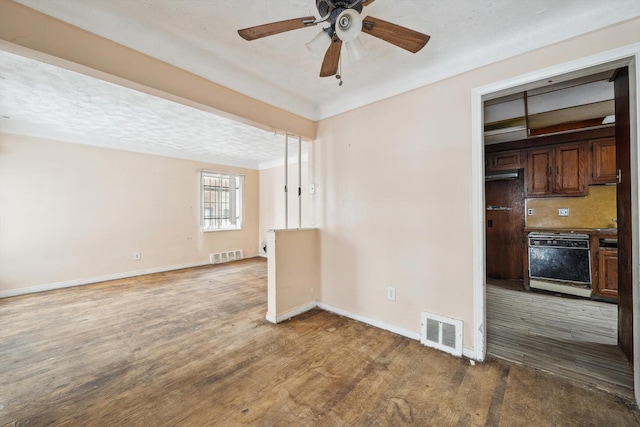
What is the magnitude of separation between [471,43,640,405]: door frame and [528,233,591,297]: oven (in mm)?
2344

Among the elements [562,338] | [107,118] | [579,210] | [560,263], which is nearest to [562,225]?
[579,210]

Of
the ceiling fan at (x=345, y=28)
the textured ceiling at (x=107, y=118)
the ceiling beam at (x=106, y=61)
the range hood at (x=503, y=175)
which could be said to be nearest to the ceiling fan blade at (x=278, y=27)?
the ceiling fan at (x=345, y=28)

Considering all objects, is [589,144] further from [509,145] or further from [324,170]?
[324,170]

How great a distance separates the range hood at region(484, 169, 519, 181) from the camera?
410 cm

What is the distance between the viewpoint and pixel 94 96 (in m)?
2.80

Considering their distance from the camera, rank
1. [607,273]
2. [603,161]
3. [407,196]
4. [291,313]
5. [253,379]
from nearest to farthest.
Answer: [253,379], [407,196], [291,313], [607,273], [603,161]

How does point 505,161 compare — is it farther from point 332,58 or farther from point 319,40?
point 319,40

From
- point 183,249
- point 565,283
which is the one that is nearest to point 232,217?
point 183,249

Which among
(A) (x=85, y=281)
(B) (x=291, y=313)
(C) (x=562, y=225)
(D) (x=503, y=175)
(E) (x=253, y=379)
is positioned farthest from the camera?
(A) (x=85, y=281)

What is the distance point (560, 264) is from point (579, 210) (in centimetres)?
92

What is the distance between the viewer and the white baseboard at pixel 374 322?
→ 7.77 feet

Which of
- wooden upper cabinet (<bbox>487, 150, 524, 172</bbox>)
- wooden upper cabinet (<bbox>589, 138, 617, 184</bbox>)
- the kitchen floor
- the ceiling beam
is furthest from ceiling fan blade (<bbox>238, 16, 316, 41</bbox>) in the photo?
wooden upper cabinet (<bbox>589, 138, 617, 184</bbox>)

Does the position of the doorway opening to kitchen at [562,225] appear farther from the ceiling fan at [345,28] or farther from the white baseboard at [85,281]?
the white baseboard at [85,281]

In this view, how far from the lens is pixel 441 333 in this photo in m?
2.16
